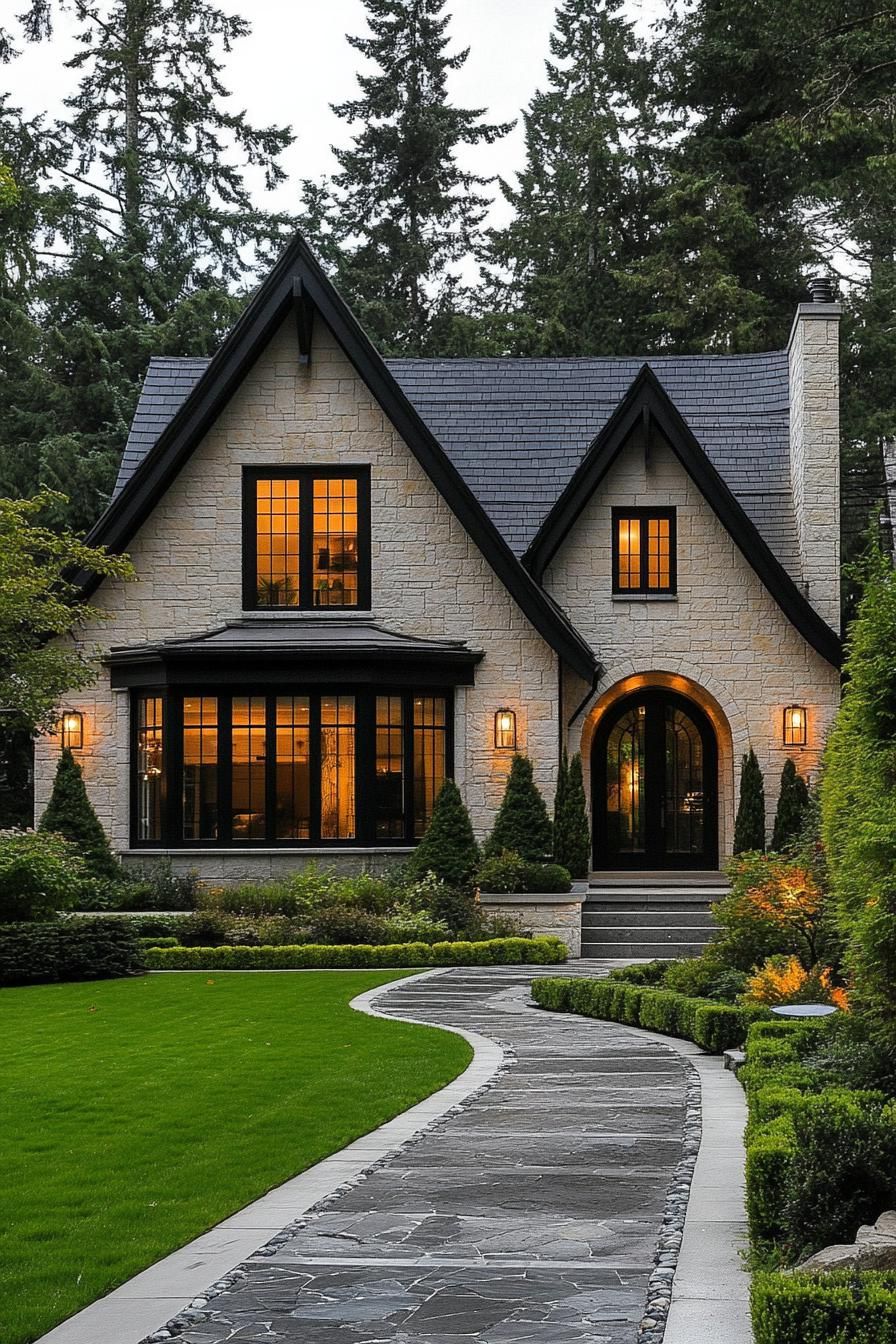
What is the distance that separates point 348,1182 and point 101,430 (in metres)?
33.3

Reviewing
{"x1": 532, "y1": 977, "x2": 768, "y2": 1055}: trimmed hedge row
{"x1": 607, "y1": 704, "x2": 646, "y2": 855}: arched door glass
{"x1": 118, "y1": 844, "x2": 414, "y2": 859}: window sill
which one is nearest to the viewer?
{"x1": 532, "y1": 977, "x2": 768, "y2": 1055}: trimmed hedge row

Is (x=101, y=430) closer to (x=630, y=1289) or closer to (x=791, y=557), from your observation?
(x=791, y=557)

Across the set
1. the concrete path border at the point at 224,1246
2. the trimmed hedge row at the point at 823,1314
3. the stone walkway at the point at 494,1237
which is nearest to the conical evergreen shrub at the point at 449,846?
the stone walkway at the point at 494,1237

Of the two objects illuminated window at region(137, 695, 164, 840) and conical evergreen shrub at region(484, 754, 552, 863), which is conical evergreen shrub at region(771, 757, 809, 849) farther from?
illuminated window at region(137, 695, 164, 840)

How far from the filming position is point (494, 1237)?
647cm

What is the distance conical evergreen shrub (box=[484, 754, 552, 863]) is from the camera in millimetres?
21906

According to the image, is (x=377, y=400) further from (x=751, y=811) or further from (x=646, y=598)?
(x=751, y=811)

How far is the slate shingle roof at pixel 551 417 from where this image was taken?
25.2 meters

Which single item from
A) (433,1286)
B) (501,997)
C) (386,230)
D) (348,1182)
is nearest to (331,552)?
(501,997)

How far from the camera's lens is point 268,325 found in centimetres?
2302

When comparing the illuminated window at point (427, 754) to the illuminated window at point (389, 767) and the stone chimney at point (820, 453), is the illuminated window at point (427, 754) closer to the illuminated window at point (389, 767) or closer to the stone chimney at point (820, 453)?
the illuminated window at point (389, 767)

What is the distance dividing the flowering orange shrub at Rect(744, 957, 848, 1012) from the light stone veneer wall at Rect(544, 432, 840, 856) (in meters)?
11.2

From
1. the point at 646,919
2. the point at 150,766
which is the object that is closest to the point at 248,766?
the point at 150,766

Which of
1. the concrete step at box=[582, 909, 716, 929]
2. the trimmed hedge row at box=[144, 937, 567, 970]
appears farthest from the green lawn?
the concrete step at box=[582, 909, 716, 929]
